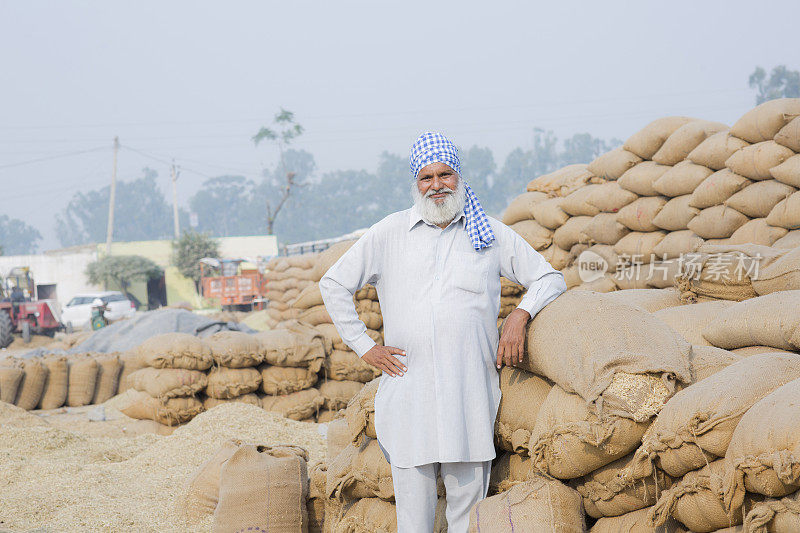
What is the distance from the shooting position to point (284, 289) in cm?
1422

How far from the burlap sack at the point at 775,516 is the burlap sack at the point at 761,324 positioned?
143cm

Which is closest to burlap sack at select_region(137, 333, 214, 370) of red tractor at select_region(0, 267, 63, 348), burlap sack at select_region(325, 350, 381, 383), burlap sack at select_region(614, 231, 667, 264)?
burlap sack at select_region(325, 350, 381, 383)

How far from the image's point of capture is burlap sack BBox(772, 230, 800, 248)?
436 centimetres

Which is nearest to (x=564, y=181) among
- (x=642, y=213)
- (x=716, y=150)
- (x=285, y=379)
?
(x=642, y=213)

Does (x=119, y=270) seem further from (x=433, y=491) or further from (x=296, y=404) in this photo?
(x=433, y=491)

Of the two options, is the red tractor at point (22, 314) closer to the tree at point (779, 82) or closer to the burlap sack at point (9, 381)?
the burlap sack at point (9, 381)

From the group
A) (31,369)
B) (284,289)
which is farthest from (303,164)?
(31,369)

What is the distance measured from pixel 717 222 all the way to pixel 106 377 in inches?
248

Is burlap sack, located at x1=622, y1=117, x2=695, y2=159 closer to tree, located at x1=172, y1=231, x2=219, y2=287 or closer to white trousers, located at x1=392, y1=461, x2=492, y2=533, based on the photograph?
white trousers, located at x1=392, y1=461, x2=492, y2=533

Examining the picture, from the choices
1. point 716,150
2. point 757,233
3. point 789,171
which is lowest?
point 757,233

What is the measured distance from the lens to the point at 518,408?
2477 mm

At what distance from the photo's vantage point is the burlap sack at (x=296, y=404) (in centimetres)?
586

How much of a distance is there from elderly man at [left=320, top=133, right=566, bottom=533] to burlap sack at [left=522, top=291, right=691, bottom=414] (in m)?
0.08

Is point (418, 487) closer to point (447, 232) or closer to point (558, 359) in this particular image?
point (558, 359)
